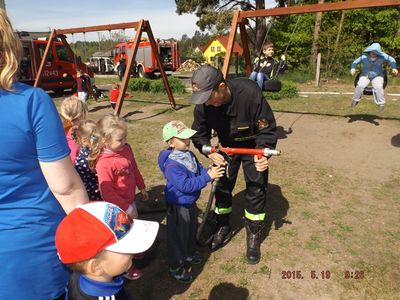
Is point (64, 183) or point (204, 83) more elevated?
point (204, 83)

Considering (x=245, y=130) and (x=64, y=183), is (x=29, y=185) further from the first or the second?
(x=245, y=130)

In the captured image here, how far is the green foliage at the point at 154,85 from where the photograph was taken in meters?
14.8

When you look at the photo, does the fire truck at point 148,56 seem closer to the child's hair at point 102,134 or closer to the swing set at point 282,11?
the swing set at point 282,11

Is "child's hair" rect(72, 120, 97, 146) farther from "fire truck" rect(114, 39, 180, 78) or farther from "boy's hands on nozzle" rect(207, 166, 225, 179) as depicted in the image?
"fire truck" rect(114, 39, 180, 78)

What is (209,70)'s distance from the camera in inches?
113

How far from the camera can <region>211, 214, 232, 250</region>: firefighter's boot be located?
11.9 feet

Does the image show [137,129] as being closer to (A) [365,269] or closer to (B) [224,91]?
(B) [224,91]

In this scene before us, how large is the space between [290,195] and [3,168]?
397 cm

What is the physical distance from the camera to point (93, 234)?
55.6 inches

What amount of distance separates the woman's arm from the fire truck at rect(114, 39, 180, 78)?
940 inches

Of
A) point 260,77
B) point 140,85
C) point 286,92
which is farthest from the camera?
point 140,85

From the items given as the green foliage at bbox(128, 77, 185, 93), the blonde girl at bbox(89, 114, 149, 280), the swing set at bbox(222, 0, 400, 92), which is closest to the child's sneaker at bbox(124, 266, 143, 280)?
the blonde girl at bbox(89, 114, 149, 280)

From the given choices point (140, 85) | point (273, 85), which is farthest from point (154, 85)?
point (273, 85)

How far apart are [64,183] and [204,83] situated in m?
1.64
